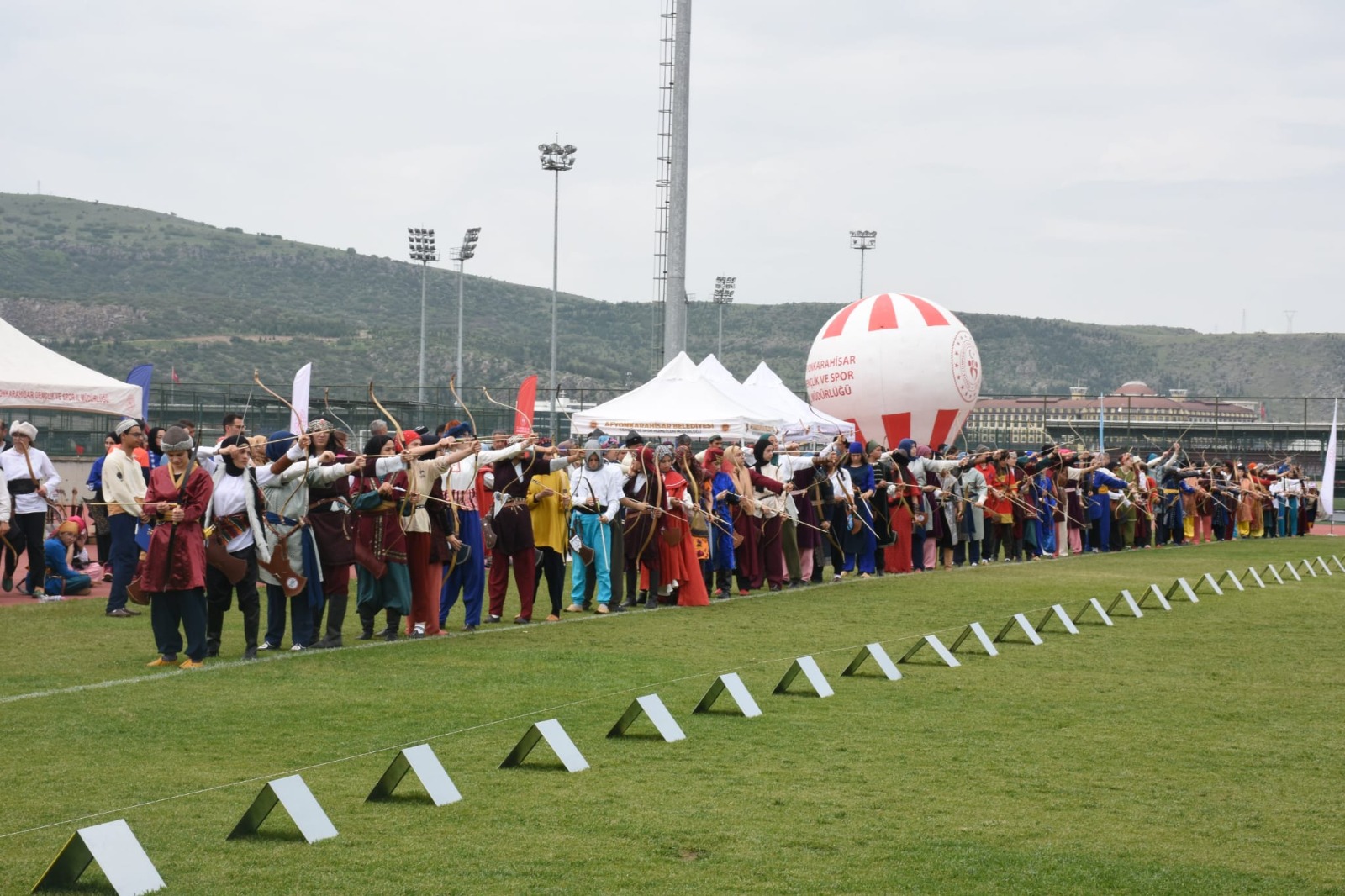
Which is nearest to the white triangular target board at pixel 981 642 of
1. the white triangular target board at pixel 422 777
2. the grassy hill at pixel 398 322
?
the white triangular target board at pixel 422 777

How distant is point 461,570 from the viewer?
13625mm

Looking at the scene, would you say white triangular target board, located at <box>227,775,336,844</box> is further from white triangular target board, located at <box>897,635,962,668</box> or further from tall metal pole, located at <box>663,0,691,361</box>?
tall metal pole, located at <box>663,0,691,361</box>

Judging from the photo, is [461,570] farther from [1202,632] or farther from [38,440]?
[38,440]

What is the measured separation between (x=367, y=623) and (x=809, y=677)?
14.1 feet

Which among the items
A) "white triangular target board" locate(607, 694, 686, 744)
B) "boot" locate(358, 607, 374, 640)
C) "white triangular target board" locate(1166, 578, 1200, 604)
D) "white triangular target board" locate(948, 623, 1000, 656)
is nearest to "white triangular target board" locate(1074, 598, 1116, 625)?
"white triangular target board" locate(948, 623, 1000, 656)

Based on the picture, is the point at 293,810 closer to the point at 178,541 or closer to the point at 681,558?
the point at 178,541

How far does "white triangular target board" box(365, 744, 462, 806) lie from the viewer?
669cm

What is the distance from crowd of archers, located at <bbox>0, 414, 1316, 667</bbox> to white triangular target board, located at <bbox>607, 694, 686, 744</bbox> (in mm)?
3660

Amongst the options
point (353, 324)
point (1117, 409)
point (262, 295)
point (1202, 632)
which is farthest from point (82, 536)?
point (262, 295)

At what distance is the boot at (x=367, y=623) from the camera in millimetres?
12414

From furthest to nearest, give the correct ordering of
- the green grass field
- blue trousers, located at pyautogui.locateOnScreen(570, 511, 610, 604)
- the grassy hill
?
1. the grassy hill
2. blue trousers, located at pyautogui.locateOnScreen(570, 511, 610, 604)
3. the green grass field

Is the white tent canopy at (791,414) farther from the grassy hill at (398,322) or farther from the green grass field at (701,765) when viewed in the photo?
the grassy hill at (398,322)

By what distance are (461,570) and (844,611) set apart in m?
3.92

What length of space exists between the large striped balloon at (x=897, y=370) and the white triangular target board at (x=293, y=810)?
22.2 metres
